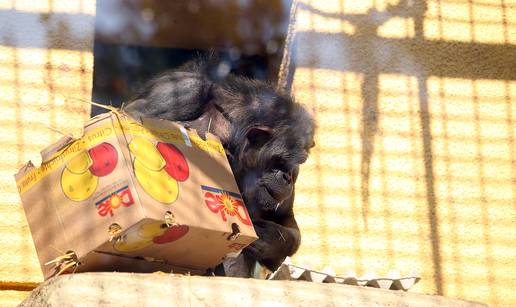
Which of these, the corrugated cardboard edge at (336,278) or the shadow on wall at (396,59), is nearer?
the corrugated cardboard edge at (336,278)

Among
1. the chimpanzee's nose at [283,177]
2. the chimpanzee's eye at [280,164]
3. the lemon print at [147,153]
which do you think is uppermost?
the lemon print at [147,153]

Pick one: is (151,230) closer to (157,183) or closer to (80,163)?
(157,183)

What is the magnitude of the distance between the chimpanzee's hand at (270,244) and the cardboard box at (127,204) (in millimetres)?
915

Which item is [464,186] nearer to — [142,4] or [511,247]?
[511,247]

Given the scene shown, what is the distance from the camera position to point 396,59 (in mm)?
3906

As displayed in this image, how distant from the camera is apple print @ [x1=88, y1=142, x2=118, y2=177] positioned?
211 centimetres

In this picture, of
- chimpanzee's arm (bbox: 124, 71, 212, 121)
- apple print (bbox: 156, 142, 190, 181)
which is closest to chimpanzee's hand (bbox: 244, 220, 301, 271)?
chimpanzee's arm (bbox: 124, 71, 212, 121)

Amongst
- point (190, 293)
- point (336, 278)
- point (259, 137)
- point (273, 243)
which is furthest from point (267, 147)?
point (190, 293)

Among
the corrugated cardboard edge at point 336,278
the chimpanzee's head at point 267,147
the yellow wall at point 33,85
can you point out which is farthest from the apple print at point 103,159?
the yellow wall at point 33,85

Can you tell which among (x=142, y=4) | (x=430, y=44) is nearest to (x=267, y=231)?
(x=430, y=44)

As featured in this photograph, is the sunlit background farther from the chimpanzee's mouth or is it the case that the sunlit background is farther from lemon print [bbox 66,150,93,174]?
lemon print [bbox 66,150,93,174]

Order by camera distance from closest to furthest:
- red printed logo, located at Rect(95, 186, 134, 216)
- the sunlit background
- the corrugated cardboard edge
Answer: red printed logo, located at Rect(95, 186, 134, 216), the corrugated cardboard edge, the sunlit background

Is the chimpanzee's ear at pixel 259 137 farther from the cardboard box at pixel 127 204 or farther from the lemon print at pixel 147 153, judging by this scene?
the lemon print at pixel 147 153

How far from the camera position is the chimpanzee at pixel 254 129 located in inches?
125
